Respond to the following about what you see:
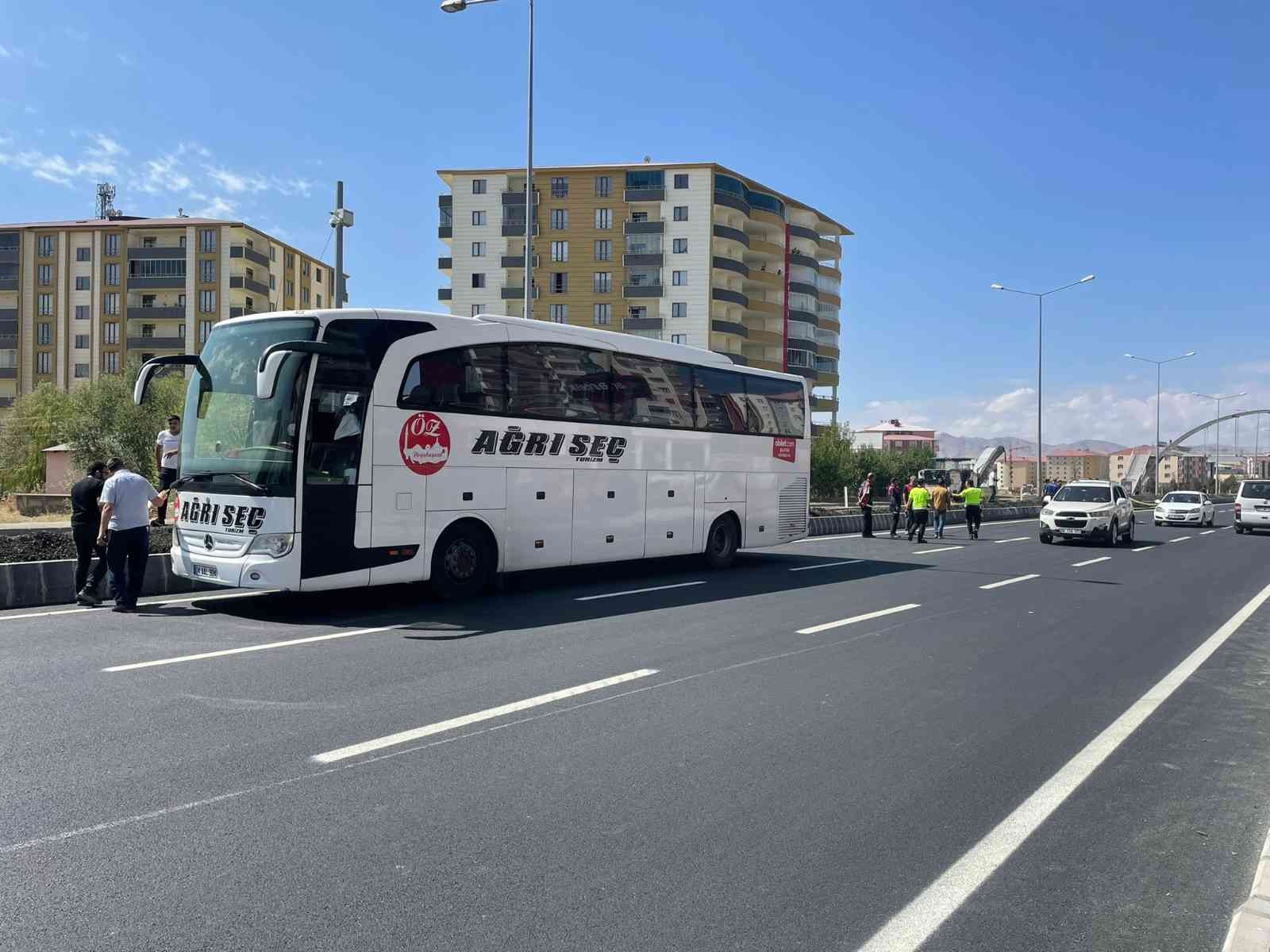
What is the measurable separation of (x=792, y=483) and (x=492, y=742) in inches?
534

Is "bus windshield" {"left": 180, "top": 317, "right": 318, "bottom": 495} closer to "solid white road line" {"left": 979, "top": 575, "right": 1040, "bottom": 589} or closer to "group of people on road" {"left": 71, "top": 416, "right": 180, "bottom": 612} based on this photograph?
"group of people on road" {"left": 71, "top": 416, "right": 180, "bottom": 612}

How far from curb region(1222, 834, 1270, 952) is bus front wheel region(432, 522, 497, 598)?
31.5 ft

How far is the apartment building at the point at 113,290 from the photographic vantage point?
86312mm

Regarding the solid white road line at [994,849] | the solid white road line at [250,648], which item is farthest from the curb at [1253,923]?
the solid white road line at [250,648]

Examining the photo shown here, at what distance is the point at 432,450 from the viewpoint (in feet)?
39.4

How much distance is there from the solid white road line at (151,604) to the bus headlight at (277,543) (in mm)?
401

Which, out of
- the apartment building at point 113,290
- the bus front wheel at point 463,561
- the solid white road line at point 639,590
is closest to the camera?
the bus front wheel at point 463,561

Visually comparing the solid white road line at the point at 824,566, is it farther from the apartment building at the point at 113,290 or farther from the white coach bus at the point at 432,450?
the apartment building at the point at 113,290

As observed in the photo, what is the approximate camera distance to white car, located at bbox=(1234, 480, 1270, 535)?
33094mm

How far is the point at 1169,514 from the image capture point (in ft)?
126

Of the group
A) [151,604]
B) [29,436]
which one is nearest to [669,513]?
[151,604]

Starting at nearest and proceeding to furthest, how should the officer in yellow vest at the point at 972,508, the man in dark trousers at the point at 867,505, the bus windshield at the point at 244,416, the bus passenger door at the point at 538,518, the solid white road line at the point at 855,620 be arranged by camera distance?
the solid white road line at the point at 855,620 → the bus windshield at the point at 244,416 → the bus passenger door at the point at 538,518 → the man in dark trousers at the point at 867,505 → the officer in yellow vest at the point at 972,508

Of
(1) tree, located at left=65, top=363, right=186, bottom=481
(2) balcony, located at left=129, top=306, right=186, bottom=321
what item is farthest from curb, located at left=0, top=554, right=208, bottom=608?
(2) balcony, located at left=129, top=306, right=186, bottom=321

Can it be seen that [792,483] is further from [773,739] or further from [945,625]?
[773,739]
